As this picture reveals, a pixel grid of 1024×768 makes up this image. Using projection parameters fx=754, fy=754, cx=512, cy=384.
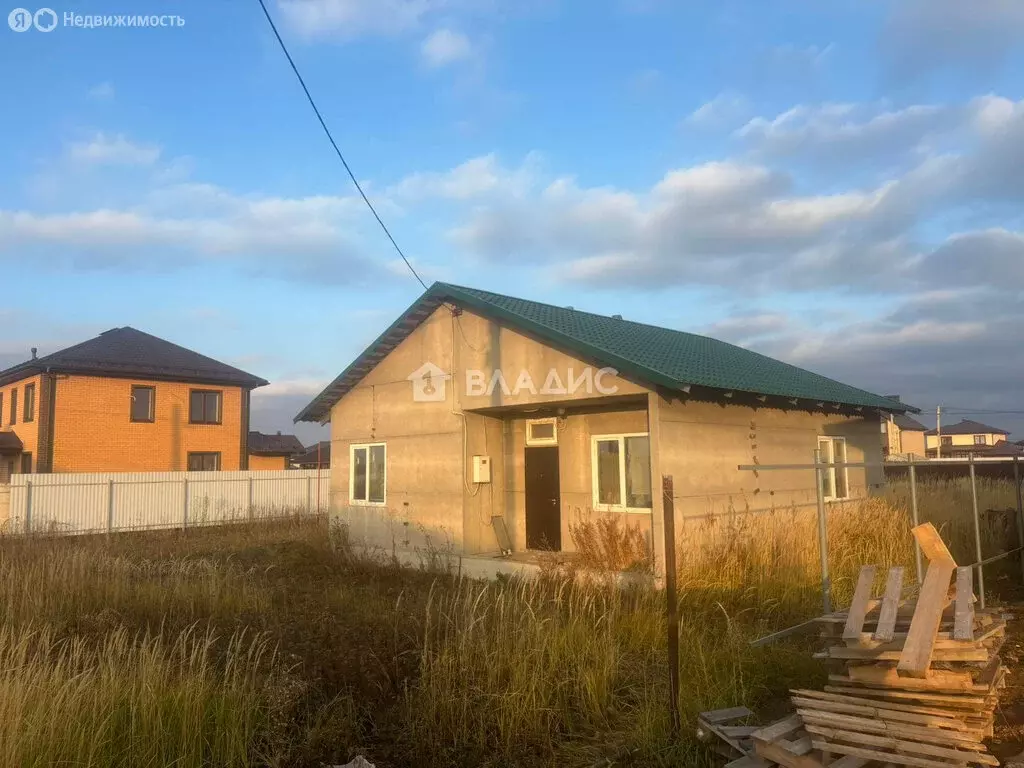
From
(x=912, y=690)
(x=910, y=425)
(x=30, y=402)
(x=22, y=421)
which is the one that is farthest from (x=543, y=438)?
(x=910, y=425)

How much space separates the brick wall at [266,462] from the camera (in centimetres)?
3644

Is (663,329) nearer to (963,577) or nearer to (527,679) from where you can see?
(963,577)

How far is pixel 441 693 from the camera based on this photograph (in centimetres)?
584

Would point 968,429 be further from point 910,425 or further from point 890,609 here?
point 890,609

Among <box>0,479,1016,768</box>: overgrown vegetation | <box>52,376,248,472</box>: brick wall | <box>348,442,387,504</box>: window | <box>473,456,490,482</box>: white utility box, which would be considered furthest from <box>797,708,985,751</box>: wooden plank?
<box>52,376,248,472</box>: brick wall

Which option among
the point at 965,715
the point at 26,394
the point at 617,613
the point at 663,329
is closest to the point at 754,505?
the point at 617,613

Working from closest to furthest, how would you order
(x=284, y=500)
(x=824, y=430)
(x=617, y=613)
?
1. (x=617, y=613)
2. (x=824, y=430)
3. (x=284, y=500)

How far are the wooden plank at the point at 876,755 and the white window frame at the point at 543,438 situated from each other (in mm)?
8796

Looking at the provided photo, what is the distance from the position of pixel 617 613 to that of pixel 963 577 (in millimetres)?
3257

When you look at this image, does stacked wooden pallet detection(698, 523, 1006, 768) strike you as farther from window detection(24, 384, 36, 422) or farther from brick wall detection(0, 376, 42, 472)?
window detection(24, 384, 36, 422)

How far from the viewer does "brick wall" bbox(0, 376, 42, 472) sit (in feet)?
90.1

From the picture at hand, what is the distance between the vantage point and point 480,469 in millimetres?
13477

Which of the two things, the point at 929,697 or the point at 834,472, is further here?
the point at 834,472

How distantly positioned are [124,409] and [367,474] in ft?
57.7
